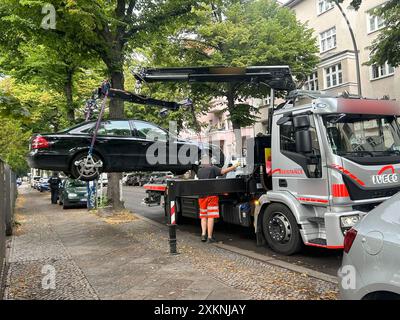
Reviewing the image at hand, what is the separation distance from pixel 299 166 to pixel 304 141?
59 centimetres

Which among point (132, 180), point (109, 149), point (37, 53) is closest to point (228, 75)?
point (109, 149)

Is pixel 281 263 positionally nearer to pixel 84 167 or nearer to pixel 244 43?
pixel 84 167

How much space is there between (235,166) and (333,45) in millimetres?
24517

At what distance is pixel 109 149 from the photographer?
28.6ft

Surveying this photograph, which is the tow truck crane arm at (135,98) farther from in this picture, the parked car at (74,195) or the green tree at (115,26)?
the parked car at (74,195)

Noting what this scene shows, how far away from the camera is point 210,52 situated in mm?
24500

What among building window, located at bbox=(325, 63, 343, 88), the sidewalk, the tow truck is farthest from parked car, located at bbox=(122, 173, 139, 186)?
the tow truck

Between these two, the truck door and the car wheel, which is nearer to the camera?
the truck door

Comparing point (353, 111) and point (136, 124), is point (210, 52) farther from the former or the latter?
point (353, 111)

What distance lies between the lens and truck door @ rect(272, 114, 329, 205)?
21.8 ft

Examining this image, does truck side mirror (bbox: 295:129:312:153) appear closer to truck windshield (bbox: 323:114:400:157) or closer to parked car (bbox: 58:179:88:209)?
truck windshield (bbox: 323:114:400:157)

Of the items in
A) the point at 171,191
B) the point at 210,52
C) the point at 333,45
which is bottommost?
the point at 171,191

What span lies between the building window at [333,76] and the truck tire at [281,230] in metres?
22.7

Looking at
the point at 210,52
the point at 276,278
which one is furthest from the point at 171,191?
the point at 210,52
